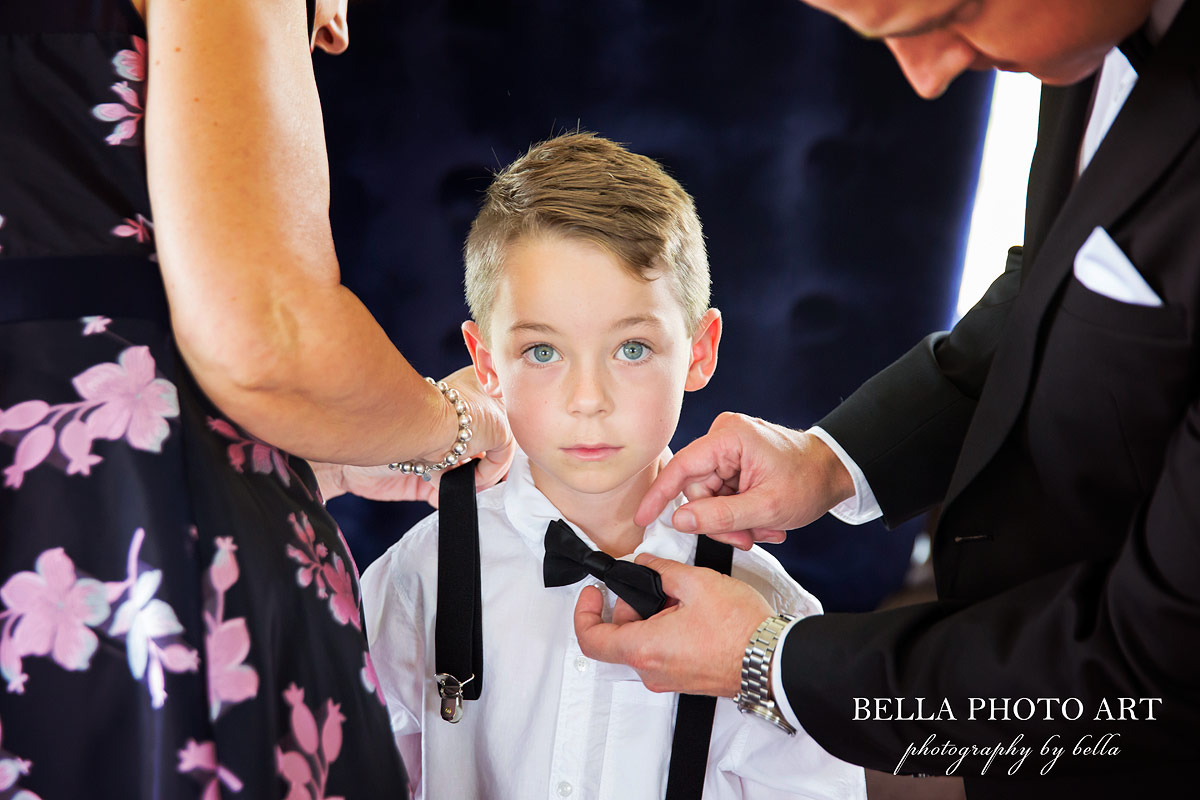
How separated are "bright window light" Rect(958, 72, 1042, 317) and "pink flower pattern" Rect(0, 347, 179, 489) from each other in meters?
1.42

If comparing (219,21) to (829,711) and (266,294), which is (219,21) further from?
(829,711)

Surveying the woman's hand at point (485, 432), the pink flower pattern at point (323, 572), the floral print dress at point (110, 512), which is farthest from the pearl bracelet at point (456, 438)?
the floral print dress at point (110, 512)

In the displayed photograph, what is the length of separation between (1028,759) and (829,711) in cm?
19

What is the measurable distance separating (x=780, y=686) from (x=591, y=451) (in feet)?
1.21

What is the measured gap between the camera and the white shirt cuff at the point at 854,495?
1288 mm

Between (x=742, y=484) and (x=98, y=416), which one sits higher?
(x=98, y=416)

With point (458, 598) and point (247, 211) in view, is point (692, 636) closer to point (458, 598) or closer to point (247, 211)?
point (458, 598)

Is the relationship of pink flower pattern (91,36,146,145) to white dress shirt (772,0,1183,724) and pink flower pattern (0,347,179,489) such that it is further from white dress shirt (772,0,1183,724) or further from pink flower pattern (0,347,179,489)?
white dress shirt (772,0,1183,724)

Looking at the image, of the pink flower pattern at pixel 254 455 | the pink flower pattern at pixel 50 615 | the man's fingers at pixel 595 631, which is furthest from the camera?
the man's fingers at pixel 595 631

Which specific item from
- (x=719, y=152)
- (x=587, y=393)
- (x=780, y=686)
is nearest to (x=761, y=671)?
(x=780, y=686)

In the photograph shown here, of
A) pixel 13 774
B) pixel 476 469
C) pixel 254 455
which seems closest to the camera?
pixel 13 774

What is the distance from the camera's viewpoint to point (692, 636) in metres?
1.05

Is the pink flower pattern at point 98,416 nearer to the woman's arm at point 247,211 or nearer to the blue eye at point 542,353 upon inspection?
the woman's arm at point 247,211

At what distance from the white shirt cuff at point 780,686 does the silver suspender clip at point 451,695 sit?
406mm
